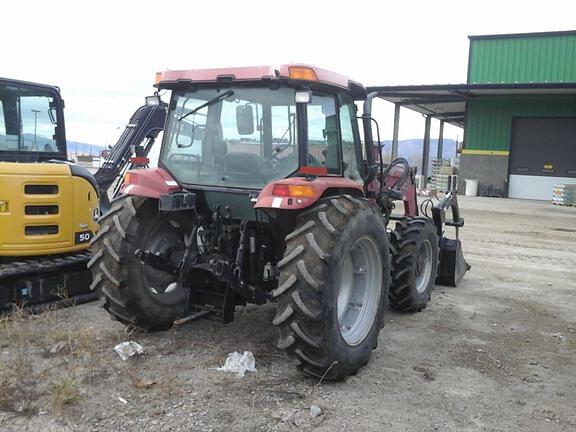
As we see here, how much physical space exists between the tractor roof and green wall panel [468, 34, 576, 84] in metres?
25.2

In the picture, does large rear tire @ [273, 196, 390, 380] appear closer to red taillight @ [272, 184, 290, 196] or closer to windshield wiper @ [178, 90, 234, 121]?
red taillight @ [272, 184, 290, 196]

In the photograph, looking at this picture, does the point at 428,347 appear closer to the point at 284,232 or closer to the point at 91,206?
the point at 284,232

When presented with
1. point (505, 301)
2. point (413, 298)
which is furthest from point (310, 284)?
point (505, 301)

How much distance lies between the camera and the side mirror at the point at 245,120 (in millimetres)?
4887

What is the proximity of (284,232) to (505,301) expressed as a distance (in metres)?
4.12

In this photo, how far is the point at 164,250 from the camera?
528cm

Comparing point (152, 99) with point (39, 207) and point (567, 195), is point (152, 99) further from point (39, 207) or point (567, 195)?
point (567, 195)

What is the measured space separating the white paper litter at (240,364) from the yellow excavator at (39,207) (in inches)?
99.6

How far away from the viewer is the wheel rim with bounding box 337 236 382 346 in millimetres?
4844

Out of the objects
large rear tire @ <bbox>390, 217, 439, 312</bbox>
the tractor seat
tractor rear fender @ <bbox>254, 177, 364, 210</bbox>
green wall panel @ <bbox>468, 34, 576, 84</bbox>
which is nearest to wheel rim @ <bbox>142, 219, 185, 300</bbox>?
the tractor seat

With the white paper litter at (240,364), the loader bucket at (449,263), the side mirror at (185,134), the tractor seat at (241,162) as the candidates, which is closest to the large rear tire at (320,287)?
the white paper litter at (240,364)

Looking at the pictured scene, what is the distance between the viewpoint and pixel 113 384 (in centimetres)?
421

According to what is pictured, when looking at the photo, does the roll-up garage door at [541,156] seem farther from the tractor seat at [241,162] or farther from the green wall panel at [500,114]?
the tractor seat at [241,162]

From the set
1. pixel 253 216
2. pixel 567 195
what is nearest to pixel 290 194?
pixel 253 216
